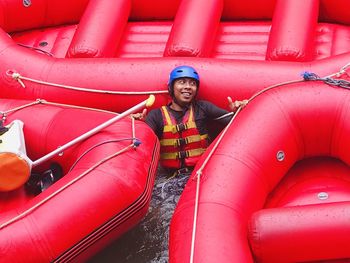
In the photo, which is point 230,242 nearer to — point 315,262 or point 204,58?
point 315,262

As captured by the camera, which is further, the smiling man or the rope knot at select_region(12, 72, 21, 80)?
the rope knot at select_region(12, 72, 21, 80)

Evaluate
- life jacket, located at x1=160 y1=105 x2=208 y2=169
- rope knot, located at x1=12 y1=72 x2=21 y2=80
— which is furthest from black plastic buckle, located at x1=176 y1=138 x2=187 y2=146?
rope knot, located at x1=12 y1=72 x2=21 y2=80

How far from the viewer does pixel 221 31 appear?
13.1ft

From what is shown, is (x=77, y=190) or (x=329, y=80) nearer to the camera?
(x=77, y=190)

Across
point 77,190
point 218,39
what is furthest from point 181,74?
point 77,190

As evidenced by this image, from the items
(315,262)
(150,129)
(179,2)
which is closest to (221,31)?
(179,2)

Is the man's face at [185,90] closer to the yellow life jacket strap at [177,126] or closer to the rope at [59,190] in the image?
the yellow life jacket strap at [177,126]

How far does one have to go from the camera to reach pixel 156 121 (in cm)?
332

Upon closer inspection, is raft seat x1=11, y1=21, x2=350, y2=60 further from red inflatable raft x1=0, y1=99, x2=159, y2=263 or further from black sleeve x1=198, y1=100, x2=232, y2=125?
red inflatable raft x1=0, y1=99, x2=159, y2=263

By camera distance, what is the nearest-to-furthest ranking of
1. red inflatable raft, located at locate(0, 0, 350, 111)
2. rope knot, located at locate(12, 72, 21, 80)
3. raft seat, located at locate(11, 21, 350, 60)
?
red inflatable raft, located at locate(0, 0, 350, 111) → rope knot, located at locate(12, 72, 21, 80) → raft seat, located at locate(11, 21, 350, 60)

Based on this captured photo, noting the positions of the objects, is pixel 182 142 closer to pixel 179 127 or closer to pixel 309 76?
pixel 179 127

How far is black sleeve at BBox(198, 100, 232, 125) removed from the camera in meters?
3.30

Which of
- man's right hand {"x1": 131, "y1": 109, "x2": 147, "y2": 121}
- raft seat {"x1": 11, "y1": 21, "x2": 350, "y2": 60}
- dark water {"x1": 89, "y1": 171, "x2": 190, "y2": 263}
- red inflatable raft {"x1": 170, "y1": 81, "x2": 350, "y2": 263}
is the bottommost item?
dark water {"x1": 89, "y1": 171, "x2": 190, "y2": 263}

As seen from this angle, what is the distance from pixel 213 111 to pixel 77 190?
1.02 metres
